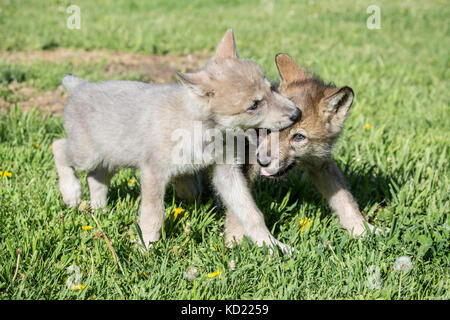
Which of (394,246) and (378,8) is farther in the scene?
(378,8)

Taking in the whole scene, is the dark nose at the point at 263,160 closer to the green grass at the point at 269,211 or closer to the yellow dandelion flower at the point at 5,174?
the green grass at the point at 269,211

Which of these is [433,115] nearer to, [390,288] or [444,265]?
[444,265]

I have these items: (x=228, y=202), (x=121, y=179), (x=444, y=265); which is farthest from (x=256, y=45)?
(x=444, y=265)

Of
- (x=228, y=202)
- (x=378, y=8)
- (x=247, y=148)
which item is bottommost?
(x=228, y=202)

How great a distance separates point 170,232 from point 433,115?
11.8 feet

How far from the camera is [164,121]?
134 inches

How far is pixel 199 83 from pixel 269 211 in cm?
119

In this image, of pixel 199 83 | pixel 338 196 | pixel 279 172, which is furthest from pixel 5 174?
pixel 338 196

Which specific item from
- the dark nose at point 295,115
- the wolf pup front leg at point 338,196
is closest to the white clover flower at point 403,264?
the wolf pup front leg at point 338,196

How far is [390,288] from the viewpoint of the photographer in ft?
9.21

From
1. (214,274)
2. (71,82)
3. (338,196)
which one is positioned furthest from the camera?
(71,82)

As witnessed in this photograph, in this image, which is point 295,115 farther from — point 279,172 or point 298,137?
point 279,172

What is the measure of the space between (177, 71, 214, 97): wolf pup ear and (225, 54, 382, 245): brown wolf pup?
22.2 inches

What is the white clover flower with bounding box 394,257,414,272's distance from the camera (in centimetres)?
299
